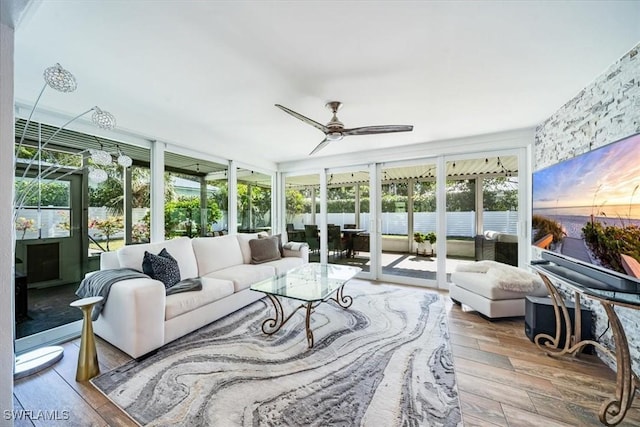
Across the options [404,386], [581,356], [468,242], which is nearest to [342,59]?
[404,386]

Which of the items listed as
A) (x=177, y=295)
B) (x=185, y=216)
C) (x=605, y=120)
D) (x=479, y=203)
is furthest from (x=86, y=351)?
(x=479, y=203)

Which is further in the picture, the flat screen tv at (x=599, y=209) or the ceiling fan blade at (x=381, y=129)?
the ceiling fan blade at (x=381, y=129)

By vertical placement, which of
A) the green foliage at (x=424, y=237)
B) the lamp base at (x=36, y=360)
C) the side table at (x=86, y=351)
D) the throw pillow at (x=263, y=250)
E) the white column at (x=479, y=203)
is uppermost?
the white column at (x=479, y=203)

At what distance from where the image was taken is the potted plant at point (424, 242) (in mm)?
4367

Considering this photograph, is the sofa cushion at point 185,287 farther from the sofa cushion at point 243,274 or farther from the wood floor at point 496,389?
the wood floor at point 496,389

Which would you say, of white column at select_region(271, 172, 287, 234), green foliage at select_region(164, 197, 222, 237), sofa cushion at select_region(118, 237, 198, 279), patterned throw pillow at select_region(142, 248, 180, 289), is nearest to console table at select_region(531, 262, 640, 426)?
patterned throw pillow at select_region(142, 248, 180, 289)

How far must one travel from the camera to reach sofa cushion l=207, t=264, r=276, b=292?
305 cm

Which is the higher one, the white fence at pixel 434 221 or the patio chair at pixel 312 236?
the white fence at pixel 434 221

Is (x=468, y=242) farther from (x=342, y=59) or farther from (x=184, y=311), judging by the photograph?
(x=184, y=311)

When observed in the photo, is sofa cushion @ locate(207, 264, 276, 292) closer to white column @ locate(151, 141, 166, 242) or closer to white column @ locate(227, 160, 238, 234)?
white column @ locate(151, 141, 166, 242)

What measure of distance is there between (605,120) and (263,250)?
4.20 m

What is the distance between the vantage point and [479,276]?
10.2 feet

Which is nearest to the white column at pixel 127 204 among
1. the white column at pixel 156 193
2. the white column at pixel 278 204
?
the white column at pixel 156 193

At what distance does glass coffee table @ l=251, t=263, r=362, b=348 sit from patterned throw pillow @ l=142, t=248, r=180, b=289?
0.87 meters
